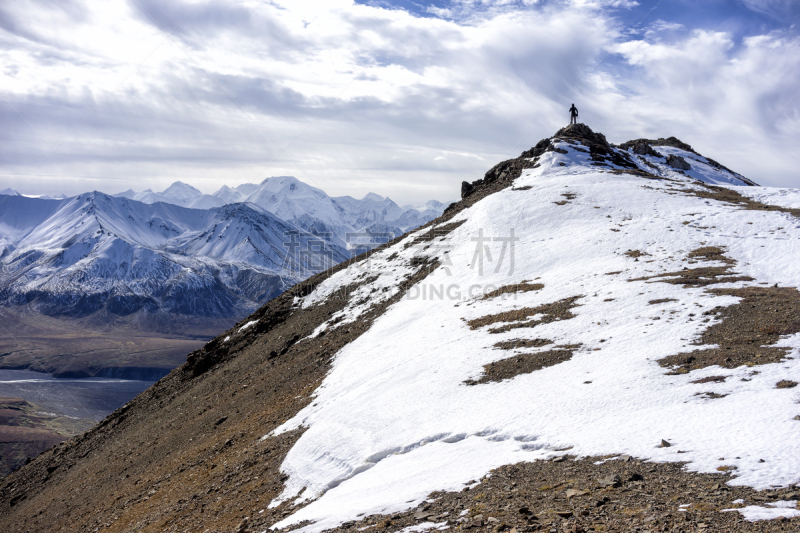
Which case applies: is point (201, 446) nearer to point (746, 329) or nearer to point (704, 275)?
point (746, 329)

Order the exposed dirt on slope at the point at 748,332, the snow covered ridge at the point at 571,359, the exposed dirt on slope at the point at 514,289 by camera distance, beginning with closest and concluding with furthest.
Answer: the snow covered ridge at the point at 571,359
the exposed dirt on slope at the point at 748,332
the exposed dirt on slope at the point at 514,289

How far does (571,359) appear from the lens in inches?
767

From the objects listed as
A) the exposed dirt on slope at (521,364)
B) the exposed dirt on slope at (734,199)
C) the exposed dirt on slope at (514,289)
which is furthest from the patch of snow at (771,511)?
the exposed dirt on slope at (734,199)

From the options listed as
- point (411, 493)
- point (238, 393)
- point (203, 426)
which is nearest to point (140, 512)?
point (203, 426)

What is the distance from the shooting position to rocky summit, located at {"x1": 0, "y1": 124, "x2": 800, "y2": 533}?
10.9 m

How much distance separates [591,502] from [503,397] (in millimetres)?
7852

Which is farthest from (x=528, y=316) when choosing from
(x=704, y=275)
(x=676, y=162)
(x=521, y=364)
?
(x=676, y=162)

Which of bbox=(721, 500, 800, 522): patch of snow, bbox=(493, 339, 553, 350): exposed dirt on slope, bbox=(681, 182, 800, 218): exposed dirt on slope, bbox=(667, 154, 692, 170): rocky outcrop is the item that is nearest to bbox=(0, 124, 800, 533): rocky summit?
bbox=(721, 500, 800, 522): patch of snow

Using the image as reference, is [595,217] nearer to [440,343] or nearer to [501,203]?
[501,203]

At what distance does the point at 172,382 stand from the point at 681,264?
41.5m

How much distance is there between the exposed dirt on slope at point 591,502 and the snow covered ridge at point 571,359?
0.57 m

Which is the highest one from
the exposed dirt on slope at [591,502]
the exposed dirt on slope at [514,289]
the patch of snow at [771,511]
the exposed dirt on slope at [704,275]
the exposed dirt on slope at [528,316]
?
the exposed dirt on slope at [704,275]

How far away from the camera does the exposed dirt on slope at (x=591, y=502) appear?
28.0 ft

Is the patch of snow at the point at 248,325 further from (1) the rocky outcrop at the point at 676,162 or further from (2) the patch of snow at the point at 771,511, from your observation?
(1) the rocky outcrop at the point at 676,162
